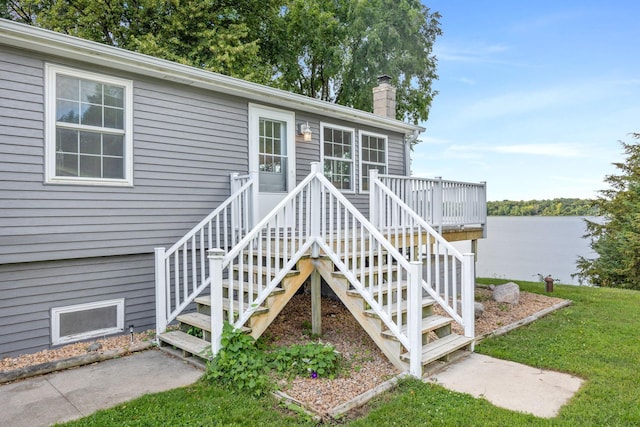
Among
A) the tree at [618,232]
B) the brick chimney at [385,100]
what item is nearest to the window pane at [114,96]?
the brick chimney at [385,100]

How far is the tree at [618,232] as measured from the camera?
13.8m

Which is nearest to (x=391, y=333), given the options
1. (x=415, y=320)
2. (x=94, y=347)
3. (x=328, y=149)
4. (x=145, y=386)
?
(x=415, y=320)

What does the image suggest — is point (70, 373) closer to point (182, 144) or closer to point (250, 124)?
point (182, 144)

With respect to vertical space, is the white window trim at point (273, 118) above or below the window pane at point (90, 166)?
above

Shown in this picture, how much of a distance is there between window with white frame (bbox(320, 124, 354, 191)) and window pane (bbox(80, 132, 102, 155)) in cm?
379

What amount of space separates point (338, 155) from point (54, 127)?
4.70m

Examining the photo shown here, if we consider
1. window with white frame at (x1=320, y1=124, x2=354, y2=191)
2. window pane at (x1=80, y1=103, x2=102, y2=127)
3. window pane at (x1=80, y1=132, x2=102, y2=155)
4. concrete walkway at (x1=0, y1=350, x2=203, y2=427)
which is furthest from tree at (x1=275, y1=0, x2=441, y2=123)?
concrete walkway at (x1=0, y1=350, x2=203, y2=427)

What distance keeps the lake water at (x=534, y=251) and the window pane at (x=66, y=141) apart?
1067 centimetres

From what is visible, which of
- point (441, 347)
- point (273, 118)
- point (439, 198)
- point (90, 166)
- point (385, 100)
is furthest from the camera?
point (385, 100)

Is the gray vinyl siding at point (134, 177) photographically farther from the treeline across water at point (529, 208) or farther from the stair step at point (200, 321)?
the treeline across water at point (529, 208)

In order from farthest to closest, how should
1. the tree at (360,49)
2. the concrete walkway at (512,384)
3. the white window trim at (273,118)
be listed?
the tree at (360,49)
the white window trim at (273,118)
the concrete walkway at (512,384)

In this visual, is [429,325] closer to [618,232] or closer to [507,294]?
[507,294]

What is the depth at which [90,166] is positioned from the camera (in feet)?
15.3

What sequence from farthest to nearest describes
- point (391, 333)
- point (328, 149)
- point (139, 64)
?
point (328, 149) → point (139, 64) → point (391, 333)
